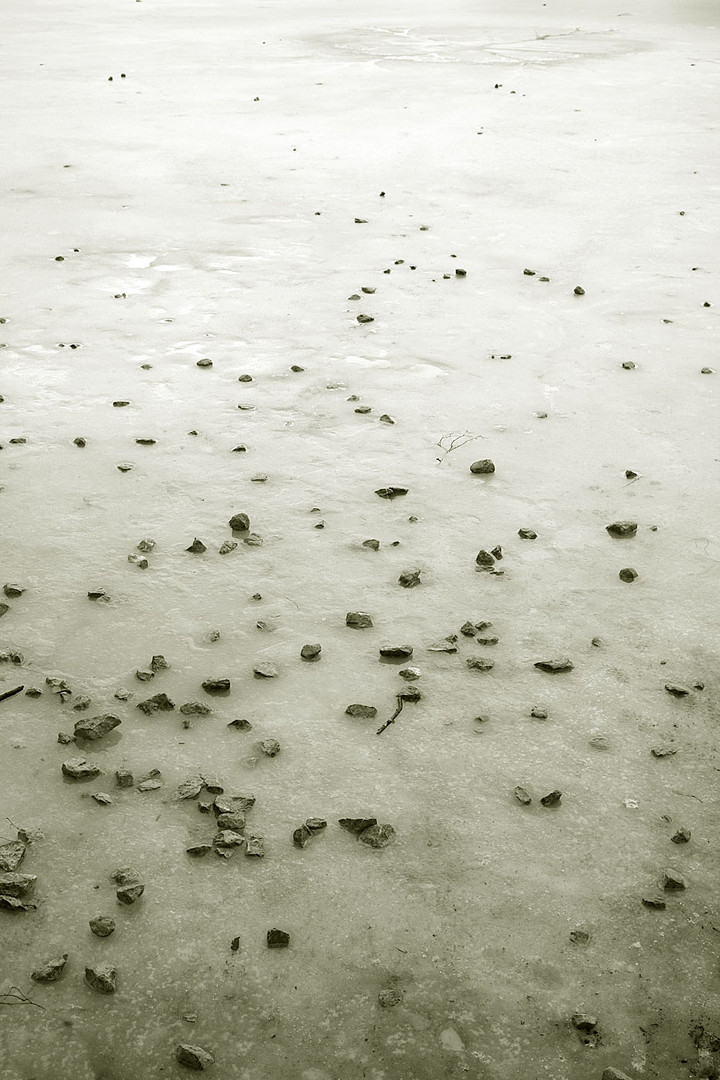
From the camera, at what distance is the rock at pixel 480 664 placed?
6.64 feet

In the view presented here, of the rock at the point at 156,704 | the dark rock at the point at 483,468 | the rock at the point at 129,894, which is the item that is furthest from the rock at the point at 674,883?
the dark rock at the point at 483,468

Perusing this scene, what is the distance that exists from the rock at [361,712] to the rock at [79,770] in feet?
1.51

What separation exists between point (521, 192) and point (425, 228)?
878 millimetres

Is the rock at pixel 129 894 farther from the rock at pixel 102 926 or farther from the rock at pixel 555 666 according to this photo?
the rock at pixel 555 666

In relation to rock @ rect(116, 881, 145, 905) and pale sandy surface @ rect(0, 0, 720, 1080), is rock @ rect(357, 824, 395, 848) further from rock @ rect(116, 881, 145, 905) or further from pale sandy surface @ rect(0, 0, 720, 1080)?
rock @ rect(116, 881, 145, 905)

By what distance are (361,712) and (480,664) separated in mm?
280

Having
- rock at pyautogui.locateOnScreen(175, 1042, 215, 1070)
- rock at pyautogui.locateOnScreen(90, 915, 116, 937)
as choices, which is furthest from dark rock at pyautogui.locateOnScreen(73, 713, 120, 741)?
rock at pyautogui.locateOnScreen(175, 1042, 215, 1070)

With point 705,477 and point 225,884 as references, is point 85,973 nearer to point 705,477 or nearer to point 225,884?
point 225,884

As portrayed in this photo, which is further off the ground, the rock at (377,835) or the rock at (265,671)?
→ the rock at (265,671)

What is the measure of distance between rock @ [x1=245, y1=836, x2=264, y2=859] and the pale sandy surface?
0.02 meters

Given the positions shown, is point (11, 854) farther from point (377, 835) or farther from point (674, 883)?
point (674, 883)

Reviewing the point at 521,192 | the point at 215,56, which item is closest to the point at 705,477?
the point at 521,192

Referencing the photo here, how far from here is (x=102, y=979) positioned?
1.38 metres

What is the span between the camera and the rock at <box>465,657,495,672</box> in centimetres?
203
